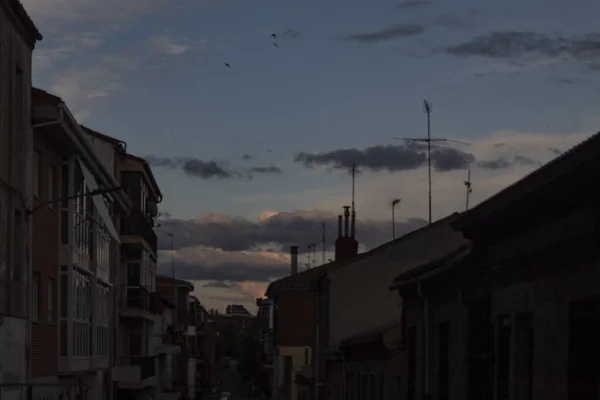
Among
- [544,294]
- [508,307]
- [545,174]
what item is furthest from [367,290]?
[545,174]

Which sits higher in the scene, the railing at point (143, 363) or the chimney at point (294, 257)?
the chimney at point (294, 257)

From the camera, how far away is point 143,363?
5362 centimetres

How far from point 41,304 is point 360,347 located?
1032cm

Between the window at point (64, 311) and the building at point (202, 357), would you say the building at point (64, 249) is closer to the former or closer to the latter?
A: the window at point (64, 311)

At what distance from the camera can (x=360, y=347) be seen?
114 ft

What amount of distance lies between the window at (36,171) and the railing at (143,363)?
950 inches

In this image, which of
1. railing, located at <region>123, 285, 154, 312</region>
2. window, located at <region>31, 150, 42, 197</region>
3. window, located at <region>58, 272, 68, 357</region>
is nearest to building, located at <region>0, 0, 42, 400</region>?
window, located at <region>31, 150, 42, 197</region>

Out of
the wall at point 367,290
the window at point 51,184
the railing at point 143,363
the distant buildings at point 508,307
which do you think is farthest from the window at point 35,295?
the railing at point 143,363

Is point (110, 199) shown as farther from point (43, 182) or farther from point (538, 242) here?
point (538, 242)

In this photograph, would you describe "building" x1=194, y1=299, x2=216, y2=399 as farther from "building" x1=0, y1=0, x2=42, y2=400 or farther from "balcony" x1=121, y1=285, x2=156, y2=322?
"building" x1=0, y1=0, x2=42, y2=400

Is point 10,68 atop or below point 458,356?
atop

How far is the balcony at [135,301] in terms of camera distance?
165 ft

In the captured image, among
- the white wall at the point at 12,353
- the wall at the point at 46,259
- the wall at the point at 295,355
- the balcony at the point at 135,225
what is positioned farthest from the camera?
the wall at the point at 295,355

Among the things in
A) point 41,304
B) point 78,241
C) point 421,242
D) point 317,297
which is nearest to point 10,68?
point 41,304
